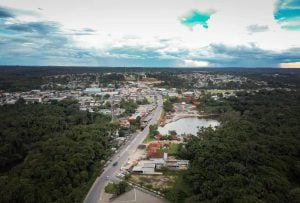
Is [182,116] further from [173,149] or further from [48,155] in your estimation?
[48,155]

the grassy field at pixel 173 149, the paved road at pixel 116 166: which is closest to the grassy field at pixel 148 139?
the paved road at pixel 116 166

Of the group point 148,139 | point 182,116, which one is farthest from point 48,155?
point 182,116

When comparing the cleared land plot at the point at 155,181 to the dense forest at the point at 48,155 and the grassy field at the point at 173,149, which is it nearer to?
→ the dense forest at the point at 48,155

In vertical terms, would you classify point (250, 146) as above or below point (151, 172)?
above

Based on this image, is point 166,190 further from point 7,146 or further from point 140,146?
point 7,146

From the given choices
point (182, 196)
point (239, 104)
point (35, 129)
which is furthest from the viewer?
point (239, 104)

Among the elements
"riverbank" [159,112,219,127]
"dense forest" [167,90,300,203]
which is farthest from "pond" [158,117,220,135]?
"dense forest" [167,90,300,203]

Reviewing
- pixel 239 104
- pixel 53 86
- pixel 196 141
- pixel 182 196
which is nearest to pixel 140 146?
pixel 196 141
